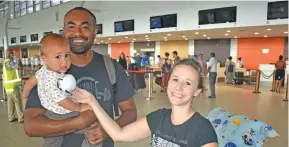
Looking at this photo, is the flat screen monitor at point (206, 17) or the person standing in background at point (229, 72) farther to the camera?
the person standing in background at point (229, 72)

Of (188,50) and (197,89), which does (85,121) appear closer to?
(197,89)

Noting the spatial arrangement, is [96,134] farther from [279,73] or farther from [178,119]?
[279,73]

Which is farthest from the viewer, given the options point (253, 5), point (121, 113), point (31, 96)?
point (253, 5)

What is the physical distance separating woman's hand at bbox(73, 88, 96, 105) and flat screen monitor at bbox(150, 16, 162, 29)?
1028 cm

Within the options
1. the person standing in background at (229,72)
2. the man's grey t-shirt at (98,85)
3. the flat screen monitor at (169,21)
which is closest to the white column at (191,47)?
the person standing in background at (229,72)

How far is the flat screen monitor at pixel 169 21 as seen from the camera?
10.5 metres

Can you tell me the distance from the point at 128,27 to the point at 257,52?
9376mm

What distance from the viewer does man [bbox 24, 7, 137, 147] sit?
102 cm

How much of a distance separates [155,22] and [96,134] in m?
10.4

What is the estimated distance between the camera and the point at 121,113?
132 cm

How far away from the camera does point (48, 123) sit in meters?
1.00

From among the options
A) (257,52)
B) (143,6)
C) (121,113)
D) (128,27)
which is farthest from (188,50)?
(121,113)

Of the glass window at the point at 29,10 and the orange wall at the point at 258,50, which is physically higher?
the glass window at the point at 29,10

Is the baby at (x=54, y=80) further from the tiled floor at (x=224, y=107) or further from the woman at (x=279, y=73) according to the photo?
the woman at (x=279, y=73)
